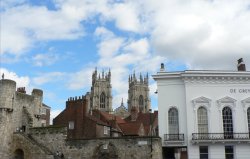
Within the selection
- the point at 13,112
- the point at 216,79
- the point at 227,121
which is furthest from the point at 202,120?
the point at 13,112

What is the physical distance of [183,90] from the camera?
3425 centimetres

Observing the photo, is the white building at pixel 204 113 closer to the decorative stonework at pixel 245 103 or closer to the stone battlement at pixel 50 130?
the decorative stonework at pixel 245 103

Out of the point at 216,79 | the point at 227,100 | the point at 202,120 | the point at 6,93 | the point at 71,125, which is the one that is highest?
the point at 216,79

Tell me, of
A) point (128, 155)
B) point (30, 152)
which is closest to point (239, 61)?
point (128, 155)

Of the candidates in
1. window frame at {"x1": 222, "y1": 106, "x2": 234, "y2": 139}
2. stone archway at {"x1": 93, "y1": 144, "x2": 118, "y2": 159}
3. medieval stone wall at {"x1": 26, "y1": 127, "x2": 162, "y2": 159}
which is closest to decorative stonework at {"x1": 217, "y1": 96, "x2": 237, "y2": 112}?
window frame at {"x1": 222, "y1": 106, "x2": 234, "y2": 139}

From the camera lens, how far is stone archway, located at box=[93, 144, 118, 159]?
3212cm

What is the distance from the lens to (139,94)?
126625mm

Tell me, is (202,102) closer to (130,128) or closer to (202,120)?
(202,120)

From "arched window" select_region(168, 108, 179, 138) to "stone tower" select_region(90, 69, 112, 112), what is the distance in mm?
84574

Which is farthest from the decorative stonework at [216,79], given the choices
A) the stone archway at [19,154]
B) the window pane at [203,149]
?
the stone archway at [19,154]

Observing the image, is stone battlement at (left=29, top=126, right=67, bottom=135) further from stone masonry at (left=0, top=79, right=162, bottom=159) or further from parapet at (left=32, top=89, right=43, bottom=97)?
parapet at (left=32, top=89, right=43, bottom=97)

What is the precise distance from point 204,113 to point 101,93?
90156 mm

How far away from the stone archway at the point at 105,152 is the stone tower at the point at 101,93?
85.6 meters

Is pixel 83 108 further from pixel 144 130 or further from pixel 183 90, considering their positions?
pixel 144 130
